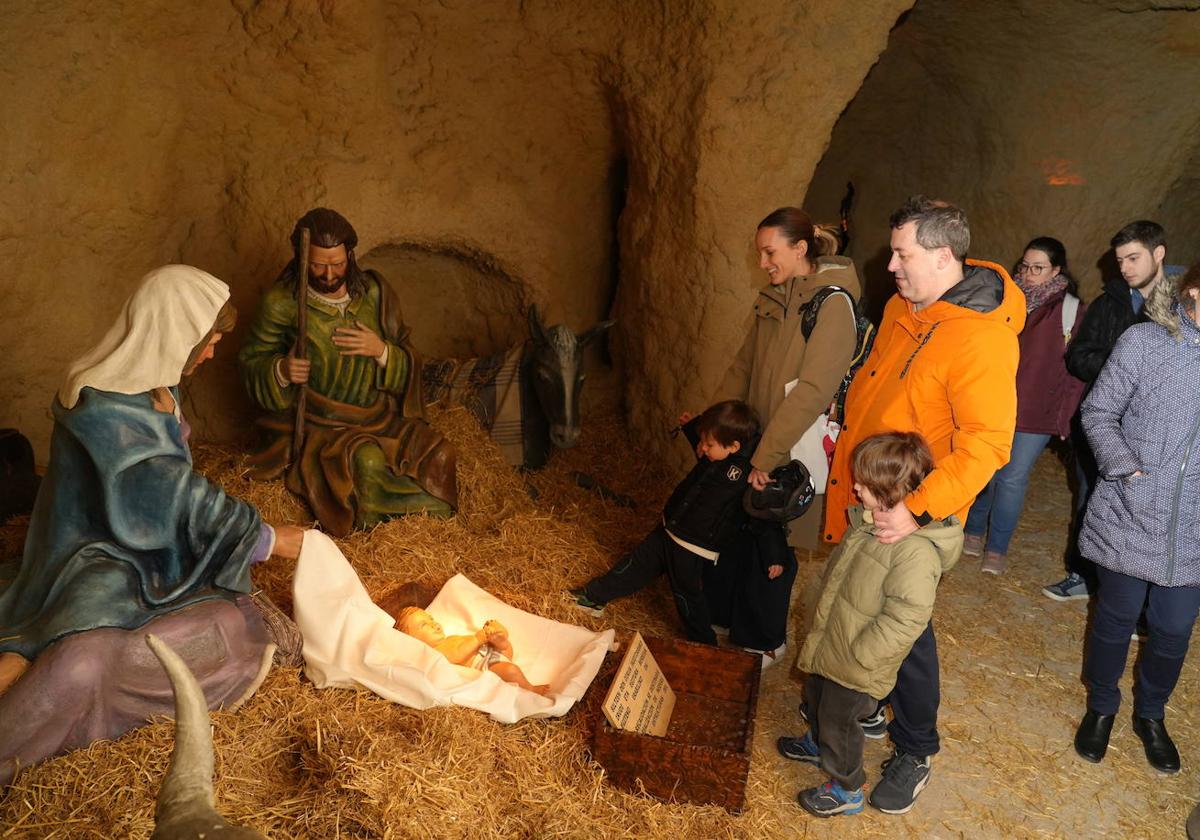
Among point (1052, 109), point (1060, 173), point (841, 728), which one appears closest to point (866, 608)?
point (841, 728)

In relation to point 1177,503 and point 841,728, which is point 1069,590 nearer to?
point 1177,503

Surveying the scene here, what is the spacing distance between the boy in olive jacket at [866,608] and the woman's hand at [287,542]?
2.01m

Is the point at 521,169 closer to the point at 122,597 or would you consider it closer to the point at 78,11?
the point at 78,11

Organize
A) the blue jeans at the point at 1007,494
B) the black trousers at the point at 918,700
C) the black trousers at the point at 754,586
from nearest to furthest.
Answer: the black trousers at the point at 918,700, the black trousers at the point at 754,586, the blue jeans at the point at 1007,494

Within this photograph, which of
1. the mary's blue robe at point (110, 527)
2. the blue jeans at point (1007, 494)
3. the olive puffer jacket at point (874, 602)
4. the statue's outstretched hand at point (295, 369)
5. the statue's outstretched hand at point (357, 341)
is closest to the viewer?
the mary's blue robe at point (110, 527)

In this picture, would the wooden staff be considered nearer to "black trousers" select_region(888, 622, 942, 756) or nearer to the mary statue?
the mary statue

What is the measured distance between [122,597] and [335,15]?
13.1 feet

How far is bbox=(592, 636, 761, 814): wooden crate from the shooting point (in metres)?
3.39

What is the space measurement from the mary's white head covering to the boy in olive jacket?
7.94 feet

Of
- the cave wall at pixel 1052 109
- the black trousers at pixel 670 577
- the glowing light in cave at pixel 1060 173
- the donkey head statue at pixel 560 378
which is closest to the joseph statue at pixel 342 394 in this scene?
the donkey head statue at pixel 560 378

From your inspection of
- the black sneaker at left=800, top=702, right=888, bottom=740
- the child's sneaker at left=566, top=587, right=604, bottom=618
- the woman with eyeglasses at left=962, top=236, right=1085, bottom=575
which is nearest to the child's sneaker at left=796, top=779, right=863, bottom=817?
the black sneaker at left=800, top=702, right=888, bottom=740

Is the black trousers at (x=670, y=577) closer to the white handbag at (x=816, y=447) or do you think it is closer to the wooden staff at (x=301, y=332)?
the white handbag at (x=816, y=447)

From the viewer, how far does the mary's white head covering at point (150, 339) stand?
311 cm

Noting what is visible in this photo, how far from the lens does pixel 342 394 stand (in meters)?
5.25
